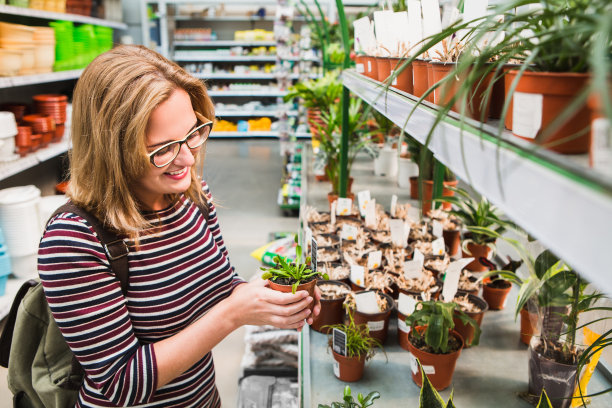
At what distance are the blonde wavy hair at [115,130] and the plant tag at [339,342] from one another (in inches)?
28.1

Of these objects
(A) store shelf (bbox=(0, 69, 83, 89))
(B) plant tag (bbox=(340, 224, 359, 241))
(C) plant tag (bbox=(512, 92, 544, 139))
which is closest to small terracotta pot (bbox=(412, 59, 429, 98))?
(C) plant tag (bbox=(512, 92, 544, 139))

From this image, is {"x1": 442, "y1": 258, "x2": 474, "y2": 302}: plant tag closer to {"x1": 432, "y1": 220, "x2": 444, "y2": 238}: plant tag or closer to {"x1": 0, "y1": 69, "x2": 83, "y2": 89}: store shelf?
{"x1": 432, "y1": 220, "x2": 444, "y2": 238}: plant tag

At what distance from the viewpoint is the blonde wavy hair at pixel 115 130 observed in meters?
1.02

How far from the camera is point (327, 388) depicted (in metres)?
1.45

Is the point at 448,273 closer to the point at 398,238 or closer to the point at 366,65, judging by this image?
the point at 398,238

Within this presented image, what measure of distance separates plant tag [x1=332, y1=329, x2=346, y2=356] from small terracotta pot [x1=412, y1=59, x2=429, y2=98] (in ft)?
2.53

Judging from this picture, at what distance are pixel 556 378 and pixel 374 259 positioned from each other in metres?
0.87

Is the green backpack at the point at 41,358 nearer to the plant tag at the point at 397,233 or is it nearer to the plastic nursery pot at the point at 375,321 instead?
the plastic nursery pot at the point at 375,321

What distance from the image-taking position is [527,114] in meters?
0.66

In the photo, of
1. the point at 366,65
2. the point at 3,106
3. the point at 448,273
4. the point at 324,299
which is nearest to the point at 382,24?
the point at 366,65

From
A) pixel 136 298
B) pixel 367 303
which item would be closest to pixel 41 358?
pixel 136 298

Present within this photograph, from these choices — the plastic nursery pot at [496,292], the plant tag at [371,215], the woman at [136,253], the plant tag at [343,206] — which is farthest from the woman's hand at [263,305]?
the plant tag at [343,206]

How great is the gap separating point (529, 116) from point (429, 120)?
0.20 meters

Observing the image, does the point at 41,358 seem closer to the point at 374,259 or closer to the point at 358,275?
the point at 358,275
